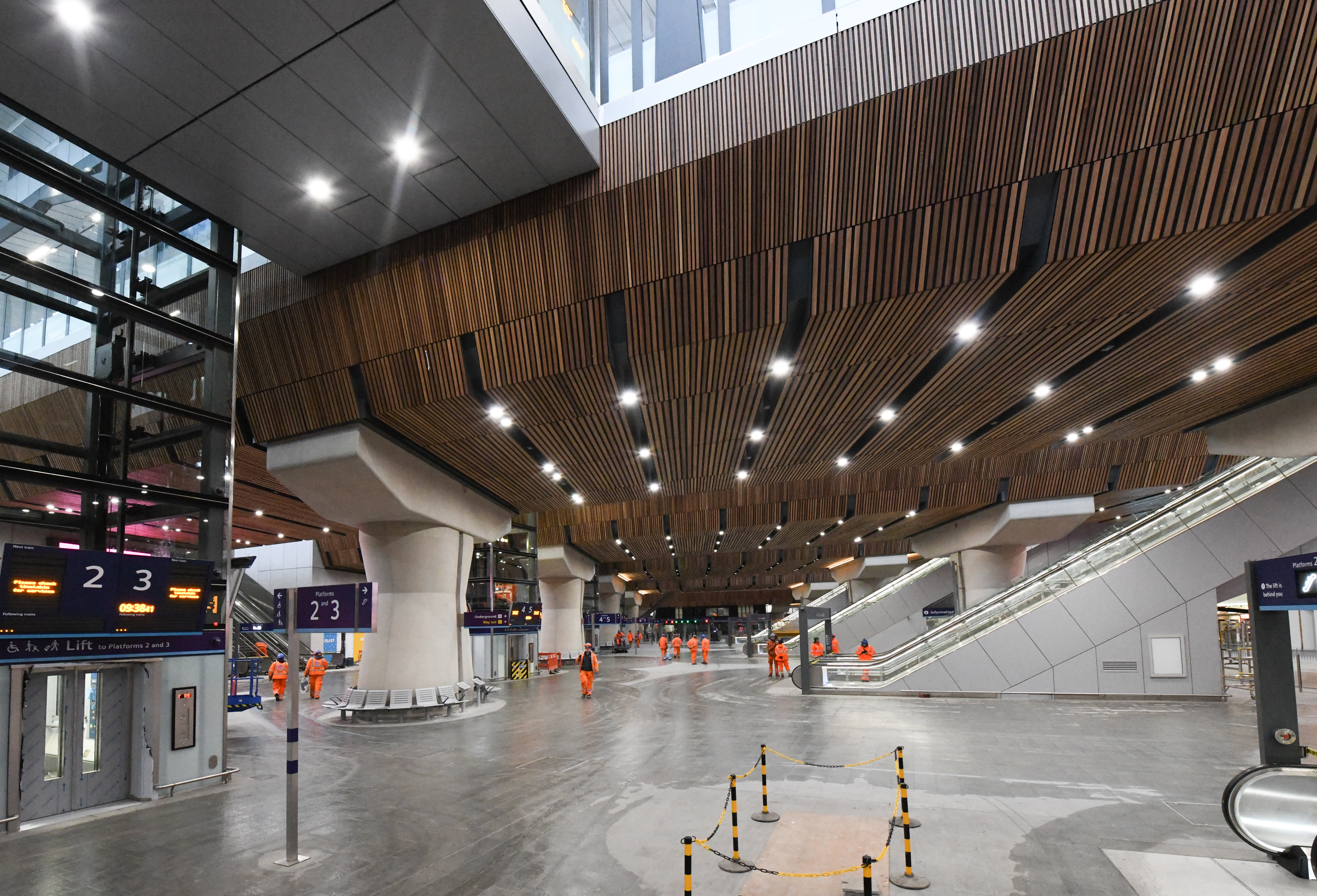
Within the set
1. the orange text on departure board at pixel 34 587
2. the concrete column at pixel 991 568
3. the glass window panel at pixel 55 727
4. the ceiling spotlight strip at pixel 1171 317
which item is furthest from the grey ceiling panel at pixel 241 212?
the concrete column at pixel 991 568

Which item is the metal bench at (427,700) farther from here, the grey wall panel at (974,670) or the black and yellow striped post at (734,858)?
the grey wall panel at (974,670)

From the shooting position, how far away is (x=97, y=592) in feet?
30.5

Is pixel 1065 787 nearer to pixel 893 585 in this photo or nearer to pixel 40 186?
pixel 40 186

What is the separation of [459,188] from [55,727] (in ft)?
29.2

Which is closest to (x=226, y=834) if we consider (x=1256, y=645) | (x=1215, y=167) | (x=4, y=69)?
(x=4, y=69)

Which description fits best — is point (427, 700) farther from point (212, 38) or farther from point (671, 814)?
point (212, 38)

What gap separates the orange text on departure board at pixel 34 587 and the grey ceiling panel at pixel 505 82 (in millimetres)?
7669

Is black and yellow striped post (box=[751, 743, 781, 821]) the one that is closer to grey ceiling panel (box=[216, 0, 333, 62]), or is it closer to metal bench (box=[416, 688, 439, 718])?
grey ceiling panel (box=[216, 0, 333, 62])

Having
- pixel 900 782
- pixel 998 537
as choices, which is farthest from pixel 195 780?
pixel 998 537

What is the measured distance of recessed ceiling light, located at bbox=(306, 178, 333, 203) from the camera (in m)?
10.6

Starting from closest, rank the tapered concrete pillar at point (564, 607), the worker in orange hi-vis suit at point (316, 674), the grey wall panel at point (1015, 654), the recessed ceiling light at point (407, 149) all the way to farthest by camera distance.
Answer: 1. the recessed ceiling light at point (407, 149)
2. the grey wall panel at point (1015, 654)
3. the worker in orange hi-vis suit at point (316, 674)
4. the tapered concrete pillar at point (564, 607)

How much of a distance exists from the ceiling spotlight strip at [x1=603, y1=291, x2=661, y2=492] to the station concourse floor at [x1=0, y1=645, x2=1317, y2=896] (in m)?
6.24

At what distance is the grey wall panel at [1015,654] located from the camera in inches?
776

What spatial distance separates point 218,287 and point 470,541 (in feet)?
36.1
